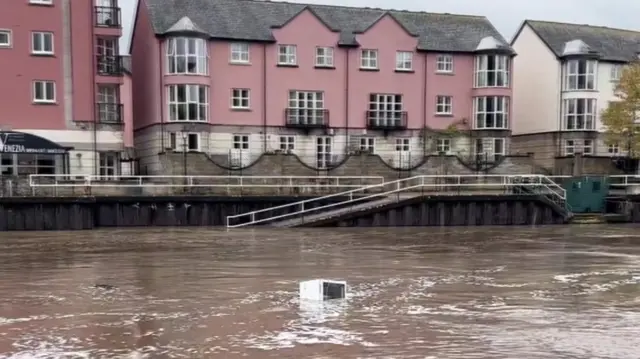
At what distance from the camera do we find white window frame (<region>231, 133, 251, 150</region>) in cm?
4369

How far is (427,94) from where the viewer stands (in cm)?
4772

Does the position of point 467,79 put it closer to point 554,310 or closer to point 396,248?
point 396,248

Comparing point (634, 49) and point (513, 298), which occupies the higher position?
point (634, 49)

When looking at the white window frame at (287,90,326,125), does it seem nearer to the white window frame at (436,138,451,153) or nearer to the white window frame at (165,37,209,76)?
the white window frame at (165,37,209,76)

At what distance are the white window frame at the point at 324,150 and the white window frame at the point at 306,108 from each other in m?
1.14

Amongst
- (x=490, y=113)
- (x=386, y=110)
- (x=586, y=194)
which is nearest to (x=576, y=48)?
(x=490, y=113)

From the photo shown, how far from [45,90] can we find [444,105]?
26194 mm

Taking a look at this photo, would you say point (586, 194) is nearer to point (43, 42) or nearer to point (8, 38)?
point (43, 42)

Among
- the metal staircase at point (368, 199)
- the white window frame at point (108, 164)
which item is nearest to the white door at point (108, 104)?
the white window frame at point (108, 164)

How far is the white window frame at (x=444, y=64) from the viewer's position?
48.1 meters

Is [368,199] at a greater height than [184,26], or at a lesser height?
lesser

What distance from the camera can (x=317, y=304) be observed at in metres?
11.7

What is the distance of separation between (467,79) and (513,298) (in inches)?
1499

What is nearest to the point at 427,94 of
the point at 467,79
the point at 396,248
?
the point at 467,79
